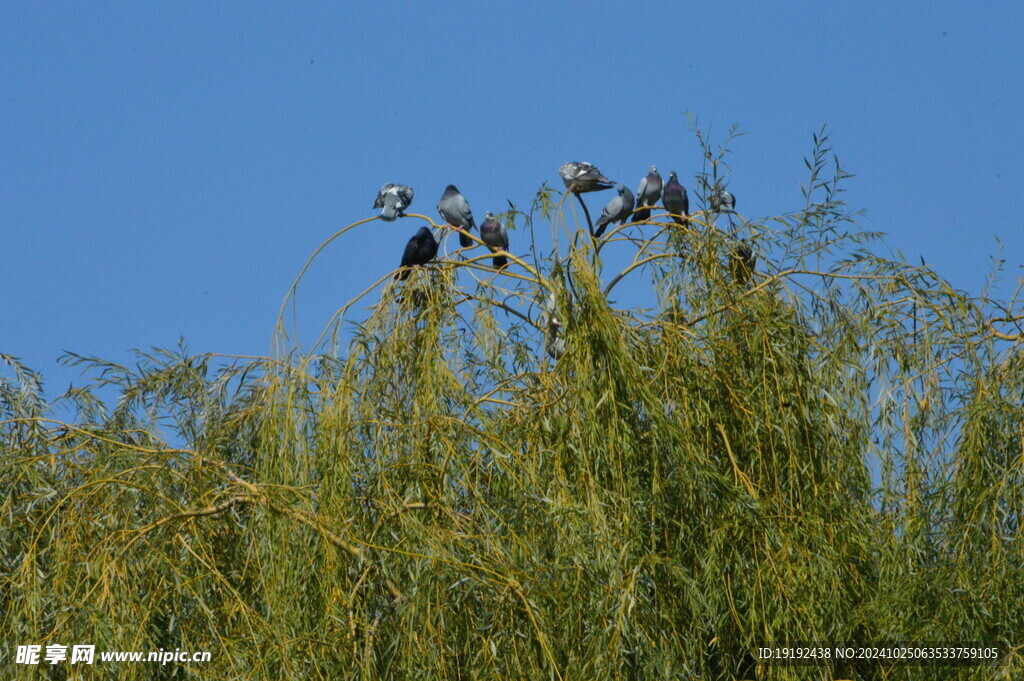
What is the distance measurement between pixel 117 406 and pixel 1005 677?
10.2 ft

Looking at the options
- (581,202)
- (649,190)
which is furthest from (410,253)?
(649,190)

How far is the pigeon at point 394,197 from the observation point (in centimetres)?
566

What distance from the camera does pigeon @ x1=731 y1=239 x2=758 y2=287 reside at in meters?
4.26

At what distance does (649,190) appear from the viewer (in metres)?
6.48

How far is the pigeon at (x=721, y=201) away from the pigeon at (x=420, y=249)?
42.2 inches

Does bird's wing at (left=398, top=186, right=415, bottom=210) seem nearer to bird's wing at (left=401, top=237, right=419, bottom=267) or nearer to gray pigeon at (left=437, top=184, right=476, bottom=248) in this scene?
gray pigeon at (left=437, top=184, right=476, bottom=248)

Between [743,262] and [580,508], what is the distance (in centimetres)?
125

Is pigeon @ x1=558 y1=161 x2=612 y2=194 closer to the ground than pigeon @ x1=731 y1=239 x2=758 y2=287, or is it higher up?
higher up

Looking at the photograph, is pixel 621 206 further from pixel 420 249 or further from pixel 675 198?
pixel 420 249

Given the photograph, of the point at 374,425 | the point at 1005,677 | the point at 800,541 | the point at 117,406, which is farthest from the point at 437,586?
the point at 117,406

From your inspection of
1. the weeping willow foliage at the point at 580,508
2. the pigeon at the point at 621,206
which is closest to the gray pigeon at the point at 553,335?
the weeping willow foliage at the point at 580,508

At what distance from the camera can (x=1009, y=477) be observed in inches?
139

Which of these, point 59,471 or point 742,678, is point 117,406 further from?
point 742,678

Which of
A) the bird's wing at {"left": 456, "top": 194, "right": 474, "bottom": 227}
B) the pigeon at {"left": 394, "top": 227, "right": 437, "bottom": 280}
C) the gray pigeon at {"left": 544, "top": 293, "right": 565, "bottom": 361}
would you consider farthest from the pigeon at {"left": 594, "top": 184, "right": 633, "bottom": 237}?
the gray pigeon at {"left": 544, "top": 293, "right": 565, "bottom": 361}
